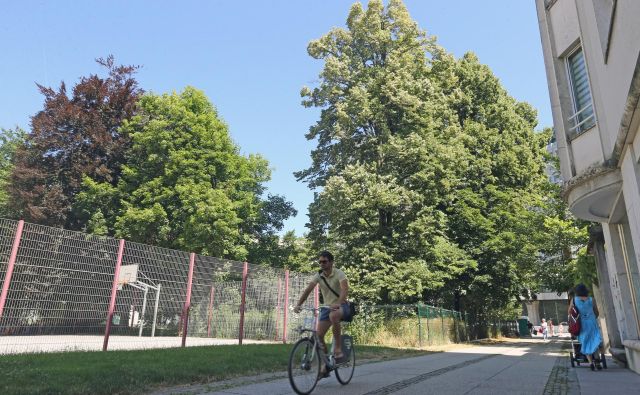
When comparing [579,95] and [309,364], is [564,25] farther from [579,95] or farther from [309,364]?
[309,364]

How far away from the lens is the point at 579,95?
10.1 m

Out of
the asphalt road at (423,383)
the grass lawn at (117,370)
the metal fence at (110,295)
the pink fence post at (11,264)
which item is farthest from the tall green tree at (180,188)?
the asphalt road at (423,383)

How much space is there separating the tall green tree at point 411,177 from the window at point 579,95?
13024 millimetres

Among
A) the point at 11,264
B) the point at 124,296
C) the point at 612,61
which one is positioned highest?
the point at 612,61

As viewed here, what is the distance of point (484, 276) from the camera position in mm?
27750

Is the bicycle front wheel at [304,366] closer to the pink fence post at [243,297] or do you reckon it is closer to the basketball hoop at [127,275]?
the basketball hoop at [127,275]

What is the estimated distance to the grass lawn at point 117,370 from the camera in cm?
572

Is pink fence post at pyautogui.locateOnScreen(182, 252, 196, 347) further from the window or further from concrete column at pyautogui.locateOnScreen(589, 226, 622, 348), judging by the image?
concrete column at pyautogui.locateOnScreen(589, 226, 622, 348)

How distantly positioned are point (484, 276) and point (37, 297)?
24.0 meters

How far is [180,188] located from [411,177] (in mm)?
13362

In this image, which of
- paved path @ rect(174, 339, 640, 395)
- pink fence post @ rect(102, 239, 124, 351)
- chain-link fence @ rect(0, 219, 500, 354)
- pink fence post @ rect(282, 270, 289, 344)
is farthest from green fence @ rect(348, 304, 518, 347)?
pink fence post @ rect(102, 239, 124, 351)

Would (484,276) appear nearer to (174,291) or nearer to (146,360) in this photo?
(174,291)

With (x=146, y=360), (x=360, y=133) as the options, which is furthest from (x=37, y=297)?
(x=360, y=133)

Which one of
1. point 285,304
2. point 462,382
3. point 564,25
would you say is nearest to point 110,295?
point 285,304
